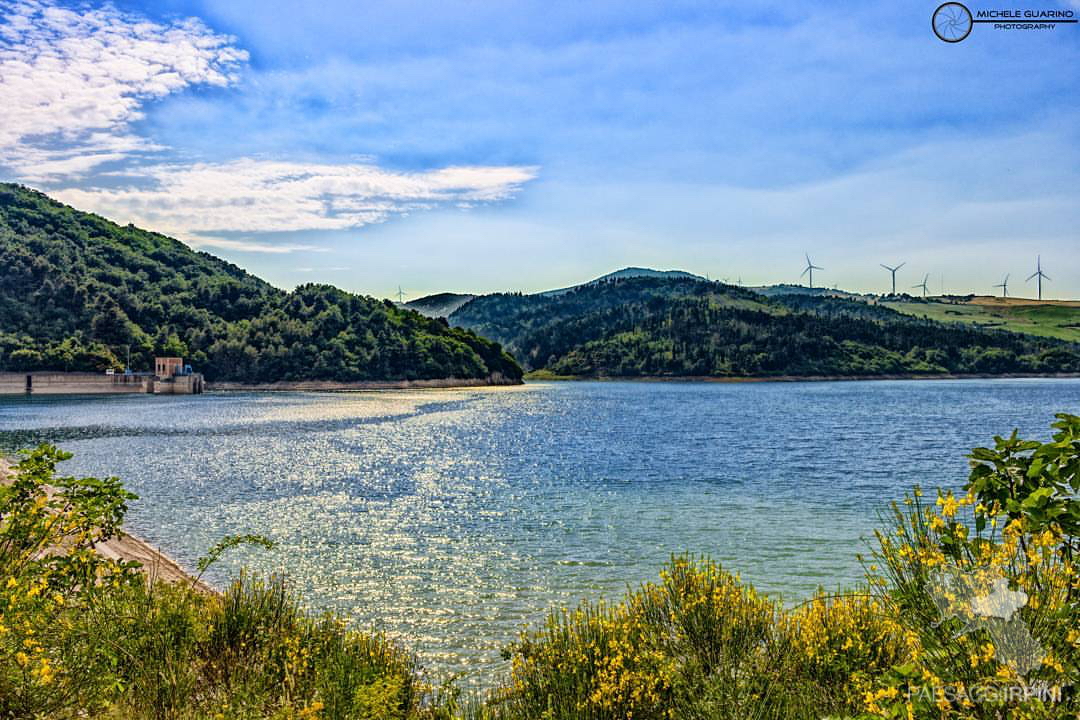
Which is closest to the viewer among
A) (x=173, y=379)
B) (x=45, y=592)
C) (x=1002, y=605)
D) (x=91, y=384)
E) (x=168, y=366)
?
(x=1002, y=605)

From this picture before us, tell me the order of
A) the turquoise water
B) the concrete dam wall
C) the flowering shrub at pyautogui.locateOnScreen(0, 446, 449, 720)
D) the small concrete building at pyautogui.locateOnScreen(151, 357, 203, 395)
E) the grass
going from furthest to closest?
A: the small concrete building at pyautogui.locateOnScreen(151, 357, 203, 395)
the concrete dam wall
the turquoise water
the flowering shrub at pyautogui.locateOnScreen(0, 446, 449, 720)
the grass

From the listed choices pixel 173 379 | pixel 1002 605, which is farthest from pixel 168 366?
pixel 1002 605

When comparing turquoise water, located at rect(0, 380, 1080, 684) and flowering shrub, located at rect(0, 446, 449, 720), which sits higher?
flowering shrub, located at rect(0, 446, 449, 720)

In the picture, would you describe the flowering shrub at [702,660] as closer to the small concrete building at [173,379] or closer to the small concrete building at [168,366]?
the small concrete building at [173,379]

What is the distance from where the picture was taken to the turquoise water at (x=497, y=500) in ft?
63.4

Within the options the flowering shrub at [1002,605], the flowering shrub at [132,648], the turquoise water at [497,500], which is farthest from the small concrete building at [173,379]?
the flowering shrub at [1002,605]

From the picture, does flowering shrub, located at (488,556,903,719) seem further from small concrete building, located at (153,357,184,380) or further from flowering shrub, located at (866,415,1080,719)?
small concrete building, located at (153,357,184,380)

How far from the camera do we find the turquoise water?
760 inches

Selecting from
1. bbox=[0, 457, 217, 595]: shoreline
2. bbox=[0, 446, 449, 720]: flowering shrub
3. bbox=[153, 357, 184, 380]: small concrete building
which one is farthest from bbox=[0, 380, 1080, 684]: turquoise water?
bbox=[153, 357, 184, 380]: small concrete building

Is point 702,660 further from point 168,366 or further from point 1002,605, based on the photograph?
point 168,366

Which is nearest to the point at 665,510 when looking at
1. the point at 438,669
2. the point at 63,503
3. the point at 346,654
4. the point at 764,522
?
the point at 764,522

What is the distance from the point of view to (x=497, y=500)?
35.7 meters

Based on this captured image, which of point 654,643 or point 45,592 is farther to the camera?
point 654,643

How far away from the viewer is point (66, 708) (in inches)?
274
